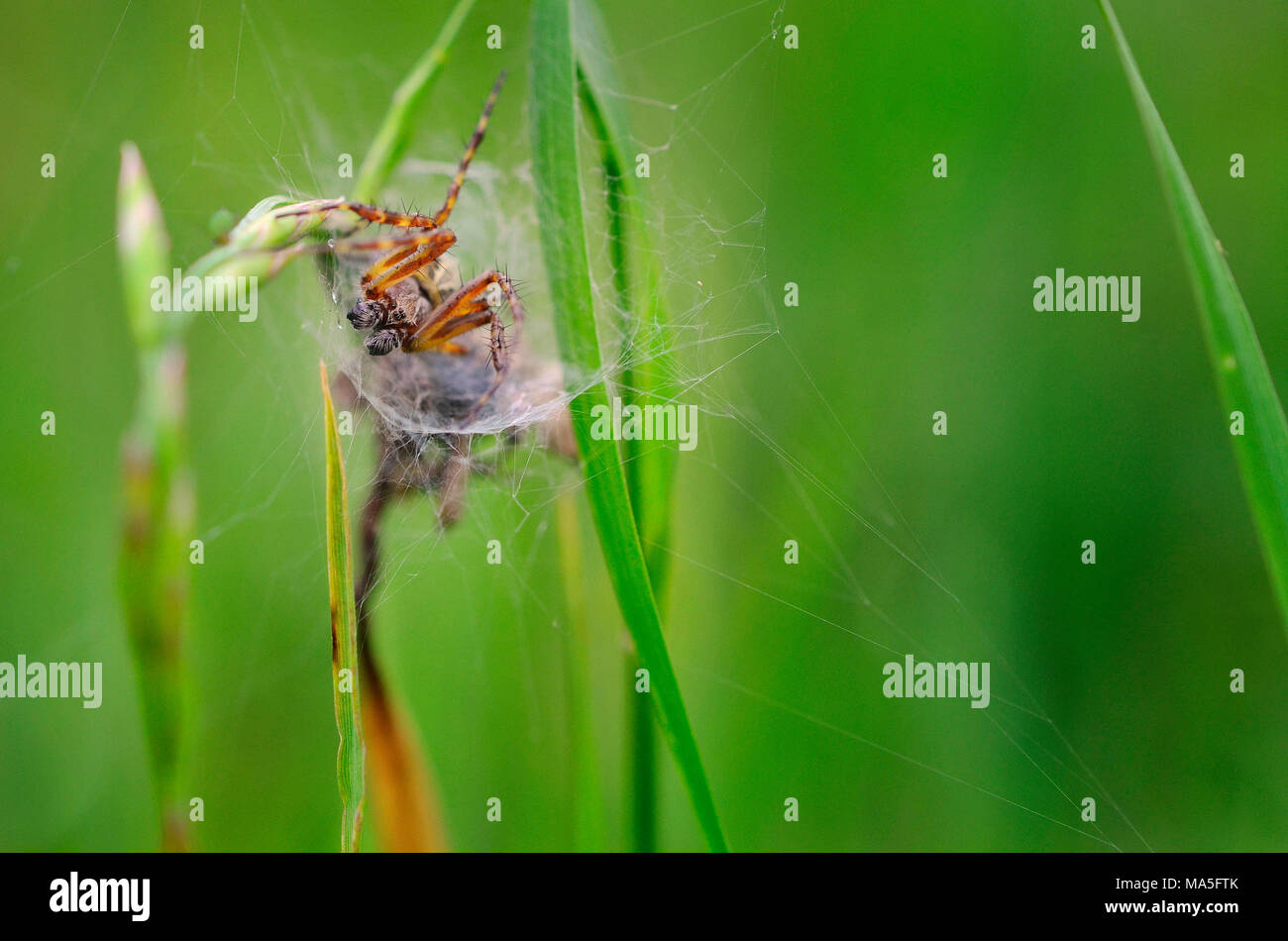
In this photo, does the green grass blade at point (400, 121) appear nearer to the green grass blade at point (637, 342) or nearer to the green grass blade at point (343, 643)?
the green grass blade at point (637, 342)

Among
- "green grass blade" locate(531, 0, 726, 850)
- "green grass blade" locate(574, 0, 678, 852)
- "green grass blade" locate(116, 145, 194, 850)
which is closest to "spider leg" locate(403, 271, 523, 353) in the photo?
"green grass blade" locate(574, 0, 678, 852)

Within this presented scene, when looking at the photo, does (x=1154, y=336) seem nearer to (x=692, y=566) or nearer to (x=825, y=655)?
(x=825, y=655)

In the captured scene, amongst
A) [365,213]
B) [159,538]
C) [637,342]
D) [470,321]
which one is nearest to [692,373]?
[637,342]

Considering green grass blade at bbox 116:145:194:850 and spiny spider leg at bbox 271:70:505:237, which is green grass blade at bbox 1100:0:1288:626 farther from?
green grass blade at bbox 116:145:194:850

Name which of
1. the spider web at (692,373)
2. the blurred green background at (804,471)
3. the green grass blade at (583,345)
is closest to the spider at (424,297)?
the spider web at (692,373)

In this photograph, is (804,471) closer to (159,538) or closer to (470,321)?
(470,321)

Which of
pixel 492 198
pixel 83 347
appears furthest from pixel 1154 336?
pixel 83 347
